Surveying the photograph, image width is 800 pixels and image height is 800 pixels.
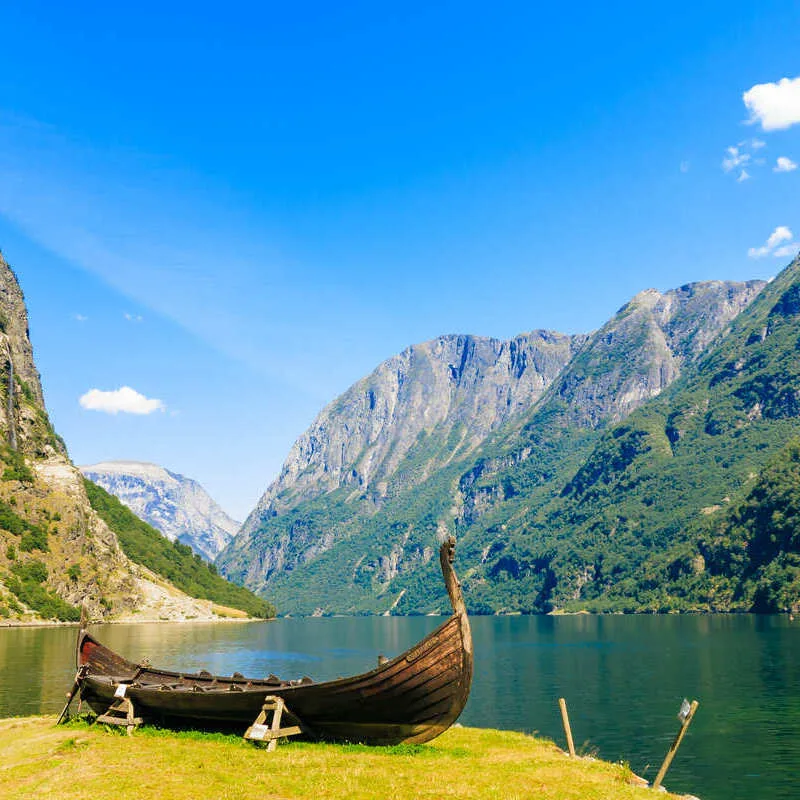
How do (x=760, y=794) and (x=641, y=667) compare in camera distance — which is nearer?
(x=760, y=794)

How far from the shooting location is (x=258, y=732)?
1094 inches

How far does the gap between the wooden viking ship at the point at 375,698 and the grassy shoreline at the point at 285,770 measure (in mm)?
859

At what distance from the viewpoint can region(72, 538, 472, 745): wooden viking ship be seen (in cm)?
2719

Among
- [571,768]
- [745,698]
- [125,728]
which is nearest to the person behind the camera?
[571,768]

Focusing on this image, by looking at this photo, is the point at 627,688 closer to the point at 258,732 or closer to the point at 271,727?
the point at 271,727

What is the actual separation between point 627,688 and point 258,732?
59.4m

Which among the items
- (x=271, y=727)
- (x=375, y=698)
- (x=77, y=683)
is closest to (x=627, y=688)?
(x=375, y=698)

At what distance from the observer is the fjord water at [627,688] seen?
4178cm

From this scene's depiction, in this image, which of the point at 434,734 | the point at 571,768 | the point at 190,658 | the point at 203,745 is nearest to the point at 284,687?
the point at 203,745

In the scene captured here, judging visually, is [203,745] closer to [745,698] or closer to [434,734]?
[434,734]

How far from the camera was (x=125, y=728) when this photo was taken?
32438 mm

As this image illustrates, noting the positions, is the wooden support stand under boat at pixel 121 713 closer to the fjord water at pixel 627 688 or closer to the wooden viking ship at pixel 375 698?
the wooden viking ship at pixel 375 698

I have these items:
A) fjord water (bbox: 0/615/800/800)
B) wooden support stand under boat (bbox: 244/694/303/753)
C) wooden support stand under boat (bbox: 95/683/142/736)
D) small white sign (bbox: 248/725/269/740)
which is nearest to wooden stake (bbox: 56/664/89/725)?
wooden support stand under boat (bbox: 95/683/142/736)

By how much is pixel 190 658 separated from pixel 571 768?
94504mm
